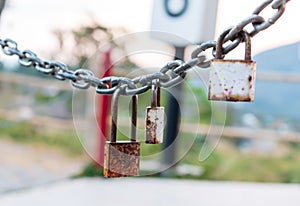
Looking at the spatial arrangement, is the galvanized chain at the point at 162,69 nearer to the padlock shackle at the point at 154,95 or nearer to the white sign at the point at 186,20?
the padlock shackle at the point at 154,95

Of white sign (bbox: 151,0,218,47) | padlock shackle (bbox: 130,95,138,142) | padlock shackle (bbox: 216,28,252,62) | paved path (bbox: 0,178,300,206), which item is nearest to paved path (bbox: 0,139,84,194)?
paved path (bbox: 0,178,300,206)

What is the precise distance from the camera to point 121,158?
2.43 feet

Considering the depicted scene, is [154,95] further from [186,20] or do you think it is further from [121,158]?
[186,20]

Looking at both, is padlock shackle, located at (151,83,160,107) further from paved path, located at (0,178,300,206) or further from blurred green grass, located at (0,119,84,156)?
blurred green grass, located at (0,119,84,156)

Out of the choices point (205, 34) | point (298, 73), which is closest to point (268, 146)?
point (298, 73)

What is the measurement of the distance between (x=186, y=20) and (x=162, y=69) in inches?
77.7

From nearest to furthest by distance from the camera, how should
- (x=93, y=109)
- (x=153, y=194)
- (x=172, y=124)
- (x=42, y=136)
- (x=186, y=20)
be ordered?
(x=153, y=194), (x=186, y=20), (x=172, y=124), (x=93, y=109), (x=42, y=136)

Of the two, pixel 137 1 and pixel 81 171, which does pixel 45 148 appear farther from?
pixel 137 1

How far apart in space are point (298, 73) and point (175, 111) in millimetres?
864

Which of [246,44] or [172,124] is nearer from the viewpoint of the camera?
[246,44]

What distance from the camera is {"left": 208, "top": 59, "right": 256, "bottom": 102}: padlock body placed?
640mm

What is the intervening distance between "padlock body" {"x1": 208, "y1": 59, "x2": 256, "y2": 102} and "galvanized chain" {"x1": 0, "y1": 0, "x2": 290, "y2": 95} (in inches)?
1.2

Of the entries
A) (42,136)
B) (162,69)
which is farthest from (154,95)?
(42,136)

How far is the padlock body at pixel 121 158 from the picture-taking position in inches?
28.8
